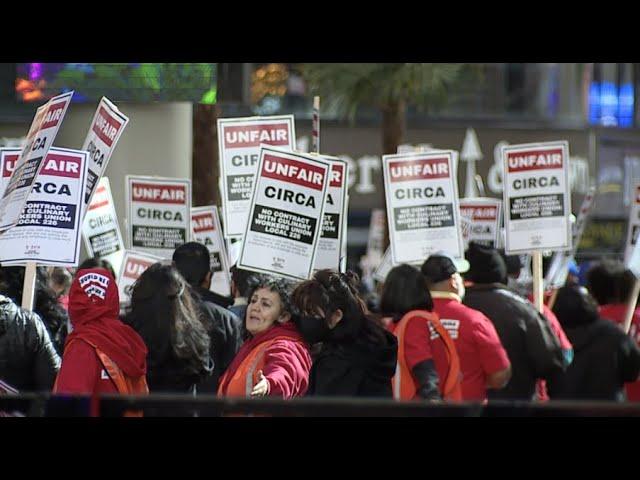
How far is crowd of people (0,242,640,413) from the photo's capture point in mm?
6453

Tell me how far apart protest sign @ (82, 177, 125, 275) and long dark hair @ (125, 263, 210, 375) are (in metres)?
4.08

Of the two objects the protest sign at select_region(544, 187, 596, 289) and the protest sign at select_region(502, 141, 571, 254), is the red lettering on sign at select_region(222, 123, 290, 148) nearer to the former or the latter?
the protest sign at select_region(502, 141, 571, 254)

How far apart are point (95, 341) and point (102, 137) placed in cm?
222

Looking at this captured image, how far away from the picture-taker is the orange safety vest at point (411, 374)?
7652mm

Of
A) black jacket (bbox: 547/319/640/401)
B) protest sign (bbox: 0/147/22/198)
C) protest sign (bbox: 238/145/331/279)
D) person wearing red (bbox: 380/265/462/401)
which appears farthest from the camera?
protest sign (bbox: 0/147/22/198)

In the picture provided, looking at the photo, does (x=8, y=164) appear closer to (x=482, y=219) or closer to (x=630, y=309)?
(x=630, y=309)

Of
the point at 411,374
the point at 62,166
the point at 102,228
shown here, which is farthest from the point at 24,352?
the point at 102,228

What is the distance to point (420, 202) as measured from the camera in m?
10.8

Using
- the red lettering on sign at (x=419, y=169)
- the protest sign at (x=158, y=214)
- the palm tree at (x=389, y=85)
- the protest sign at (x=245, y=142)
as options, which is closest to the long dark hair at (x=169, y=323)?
the protest sign at (x=245, y=142)

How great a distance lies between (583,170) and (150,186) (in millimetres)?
20186

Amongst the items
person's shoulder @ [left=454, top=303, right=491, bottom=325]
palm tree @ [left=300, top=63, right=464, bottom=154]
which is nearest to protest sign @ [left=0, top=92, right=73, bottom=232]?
person's shoulder @ [left=454, top=303, right=491, bottom=325]
